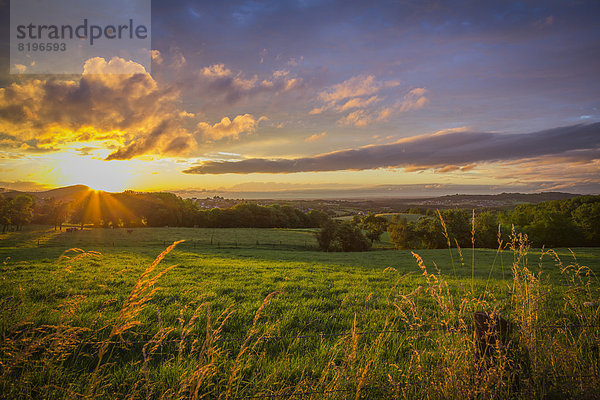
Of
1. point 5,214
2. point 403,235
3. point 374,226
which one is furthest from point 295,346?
point 5,214

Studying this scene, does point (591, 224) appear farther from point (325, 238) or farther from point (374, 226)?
point (325, 238)

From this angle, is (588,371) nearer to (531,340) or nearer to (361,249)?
(531,340)

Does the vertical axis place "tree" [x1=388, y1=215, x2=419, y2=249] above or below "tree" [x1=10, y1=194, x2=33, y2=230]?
below

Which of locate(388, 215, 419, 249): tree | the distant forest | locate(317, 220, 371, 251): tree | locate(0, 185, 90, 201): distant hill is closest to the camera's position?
locate(317, 220, 371, 251): tree

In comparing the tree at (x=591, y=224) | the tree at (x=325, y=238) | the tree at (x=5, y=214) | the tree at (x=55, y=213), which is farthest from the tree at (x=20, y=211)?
the tree at (x=591, y=224)

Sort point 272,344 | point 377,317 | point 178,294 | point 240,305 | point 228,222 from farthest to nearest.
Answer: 1. point 228,222
2. point 178,294
3. point 240,305
4. point 377,317
5. point 272,344

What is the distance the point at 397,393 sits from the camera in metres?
3.34

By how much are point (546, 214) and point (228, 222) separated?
78.3 meters

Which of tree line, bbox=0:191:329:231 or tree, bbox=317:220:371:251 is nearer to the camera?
tree, bbox=317:220:371:251

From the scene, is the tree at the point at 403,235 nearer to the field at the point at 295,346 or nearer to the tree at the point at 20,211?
the field at the point at 295,346

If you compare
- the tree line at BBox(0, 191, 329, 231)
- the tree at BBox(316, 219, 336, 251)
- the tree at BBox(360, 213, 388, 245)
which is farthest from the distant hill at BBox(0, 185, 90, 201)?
the tree at BBox(360, 213, 388, 245)

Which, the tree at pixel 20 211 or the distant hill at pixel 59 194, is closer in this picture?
the tree at pixel 20 211

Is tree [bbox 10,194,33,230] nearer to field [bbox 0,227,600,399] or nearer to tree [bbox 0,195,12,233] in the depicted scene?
tree [bbox 0,195,12,233]

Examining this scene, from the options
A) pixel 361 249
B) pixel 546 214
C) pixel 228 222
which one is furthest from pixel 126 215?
pixel 546 214
